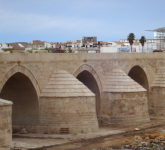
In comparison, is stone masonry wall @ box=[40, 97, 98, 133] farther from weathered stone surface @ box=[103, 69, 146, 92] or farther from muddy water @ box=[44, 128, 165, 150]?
weathered stone surface @ box=[103, 69, 146, 92]

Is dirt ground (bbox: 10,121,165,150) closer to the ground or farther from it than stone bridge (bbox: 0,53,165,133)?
closer to the ground

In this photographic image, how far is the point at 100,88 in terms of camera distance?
3769 cm

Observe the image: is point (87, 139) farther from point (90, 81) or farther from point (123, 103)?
point (90, 81)

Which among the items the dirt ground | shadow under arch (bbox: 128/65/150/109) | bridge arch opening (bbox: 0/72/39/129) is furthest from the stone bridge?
shadow under arch (bbox: 128/65/150/109)

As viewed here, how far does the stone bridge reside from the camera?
3091 centimetres

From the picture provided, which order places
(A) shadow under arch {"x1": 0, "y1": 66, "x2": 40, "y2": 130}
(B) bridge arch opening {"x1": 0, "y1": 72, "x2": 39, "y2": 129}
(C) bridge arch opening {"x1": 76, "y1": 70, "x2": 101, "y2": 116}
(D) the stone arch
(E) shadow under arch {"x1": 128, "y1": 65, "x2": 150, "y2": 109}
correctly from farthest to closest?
(E) shadow under arch {"x1": 128, "y1": 65, "x2": 150, "y2": 109}
(C) bridge arch opening {"x1": 76, "y1": 70, "x2": 101, "y2": 116}
(B) bridge arch opening {"x1": 0, "y1": 72, "x2": 39, "y2": 129}
(A) shadow under arch {"x1": 0, "y1": 66, "x2": 40, "y2": 130}
(D) the stone arch

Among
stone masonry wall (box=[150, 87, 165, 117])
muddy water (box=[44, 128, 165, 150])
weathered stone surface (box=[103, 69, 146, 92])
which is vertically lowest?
muddy water (box=[44, 128, 165, 150])

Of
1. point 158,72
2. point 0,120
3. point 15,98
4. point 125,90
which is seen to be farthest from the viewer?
point 158,72

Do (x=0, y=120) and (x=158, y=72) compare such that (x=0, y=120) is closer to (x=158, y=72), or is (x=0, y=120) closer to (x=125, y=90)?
(x=125, y=90)

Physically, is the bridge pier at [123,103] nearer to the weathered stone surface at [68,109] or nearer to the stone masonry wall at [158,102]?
the weathered stone surface at [68,109]

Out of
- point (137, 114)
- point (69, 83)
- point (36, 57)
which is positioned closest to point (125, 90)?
point (137, 114)

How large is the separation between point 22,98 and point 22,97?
80 mm

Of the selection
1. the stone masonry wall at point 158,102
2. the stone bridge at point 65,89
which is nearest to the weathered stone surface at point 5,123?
the stone bridge at point 65,89

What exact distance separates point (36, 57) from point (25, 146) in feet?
24.5
